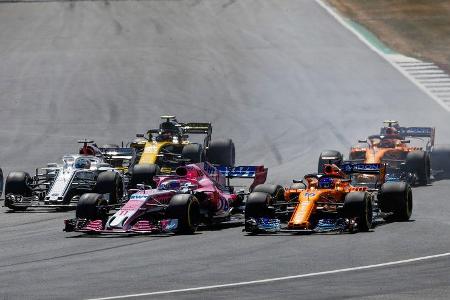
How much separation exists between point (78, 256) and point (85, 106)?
99.3 ft

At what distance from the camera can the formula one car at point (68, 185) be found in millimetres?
34219

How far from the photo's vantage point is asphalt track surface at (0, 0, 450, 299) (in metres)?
21.7

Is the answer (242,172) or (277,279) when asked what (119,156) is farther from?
(277,279)

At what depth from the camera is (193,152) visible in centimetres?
4072

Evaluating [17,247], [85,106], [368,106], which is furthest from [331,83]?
[17,247]

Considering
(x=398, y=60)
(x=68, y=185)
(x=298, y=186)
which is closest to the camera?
(x=298, y=186)

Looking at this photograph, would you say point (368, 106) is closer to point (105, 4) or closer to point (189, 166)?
point (105, 4)

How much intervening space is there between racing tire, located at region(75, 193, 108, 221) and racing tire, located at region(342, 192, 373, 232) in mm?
5559

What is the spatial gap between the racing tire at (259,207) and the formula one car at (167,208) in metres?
1.15

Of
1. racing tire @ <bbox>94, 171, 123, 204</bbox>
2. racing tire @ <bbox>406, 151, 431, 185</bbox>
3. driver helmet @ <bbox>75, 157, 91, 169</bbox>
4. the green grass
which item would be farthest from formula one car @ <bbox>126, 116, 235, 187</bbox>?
the green grass

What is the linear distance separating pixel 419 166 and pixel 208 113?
1550 centimetres

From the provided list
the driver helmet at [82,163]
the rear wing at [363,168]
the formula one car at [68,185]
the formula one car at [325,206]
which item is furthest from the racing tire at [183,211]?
the driver helmet at [82,163]

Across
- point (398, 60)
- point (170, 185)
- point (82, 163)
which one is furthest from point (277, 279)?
point (398, 60)

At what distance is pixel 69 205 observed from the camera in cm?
3419
